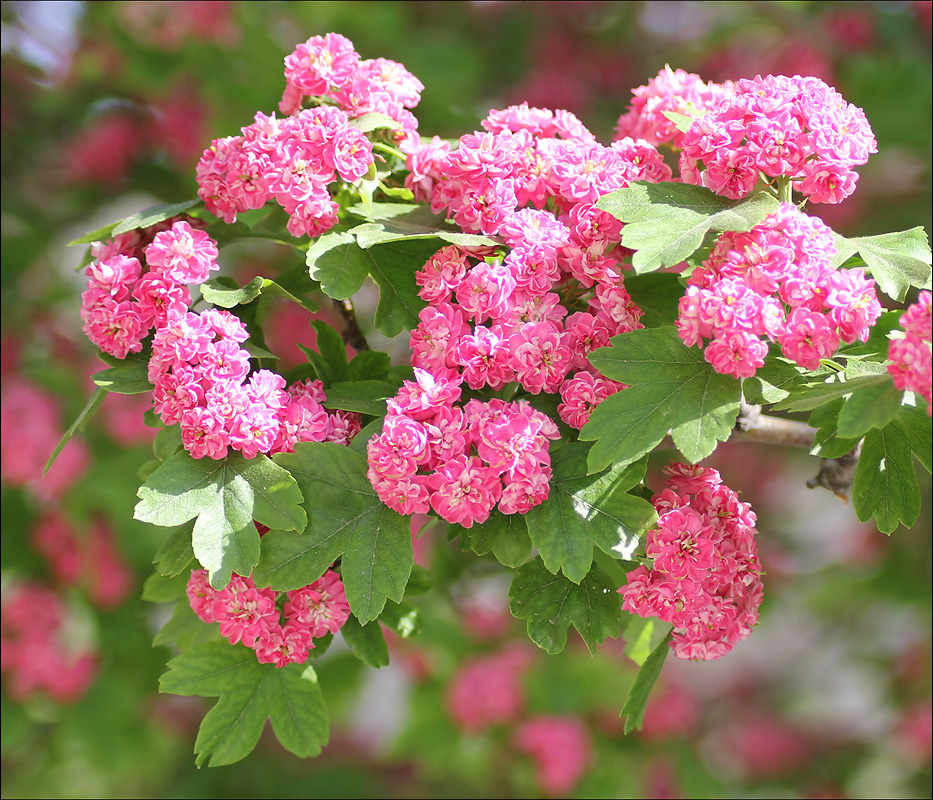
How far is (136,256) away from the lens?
123cm

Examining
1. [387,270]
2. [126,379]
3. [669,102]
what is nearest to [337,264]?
[387,270]

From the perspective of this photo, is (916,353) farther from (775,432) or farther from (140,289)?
(140,289)

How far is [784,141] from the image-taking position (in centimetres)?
108

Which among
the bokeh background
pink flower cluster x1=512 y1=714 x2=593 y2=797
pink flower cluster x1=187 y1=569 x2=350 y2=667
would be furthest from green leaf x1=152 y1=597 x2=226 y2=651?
pink flower cluster x1=512 y1=714 x2=593 y2=797

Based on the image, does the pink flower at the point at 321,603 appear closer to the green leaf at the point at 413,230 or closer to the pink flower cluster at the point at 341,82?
the green leaf at the point at 413,230

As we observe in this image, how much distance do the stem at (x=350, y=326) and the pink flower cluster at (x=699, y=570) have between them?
524mm

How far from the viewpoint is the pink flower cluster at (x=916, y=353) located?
0.90 m

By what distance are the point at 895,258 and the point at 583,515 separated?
46 centimetres

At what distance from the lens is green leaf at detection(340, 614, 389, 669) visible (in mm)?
1244

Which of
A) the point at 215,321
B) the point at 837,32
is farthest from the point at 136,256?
the point at 837,32

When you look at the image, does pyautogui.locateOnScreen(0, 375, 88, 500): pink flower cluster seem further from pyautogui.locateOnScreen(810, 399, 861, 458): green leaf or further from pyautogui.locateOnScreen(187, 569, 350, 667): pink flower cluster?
pyautogui.locateOnScreen(810, 399, 861, 458): green leaf

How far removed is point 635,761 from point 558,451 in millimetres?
1742

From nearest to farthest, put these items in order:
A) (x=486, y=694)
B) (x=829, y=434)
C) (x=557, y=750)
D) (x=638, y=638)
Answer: (x=829, y=434) → (x=638, y=638) → (x=557, y=750) → (x=486, y=694)

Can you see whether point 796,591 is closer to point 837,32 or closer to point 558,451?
point 837,32
